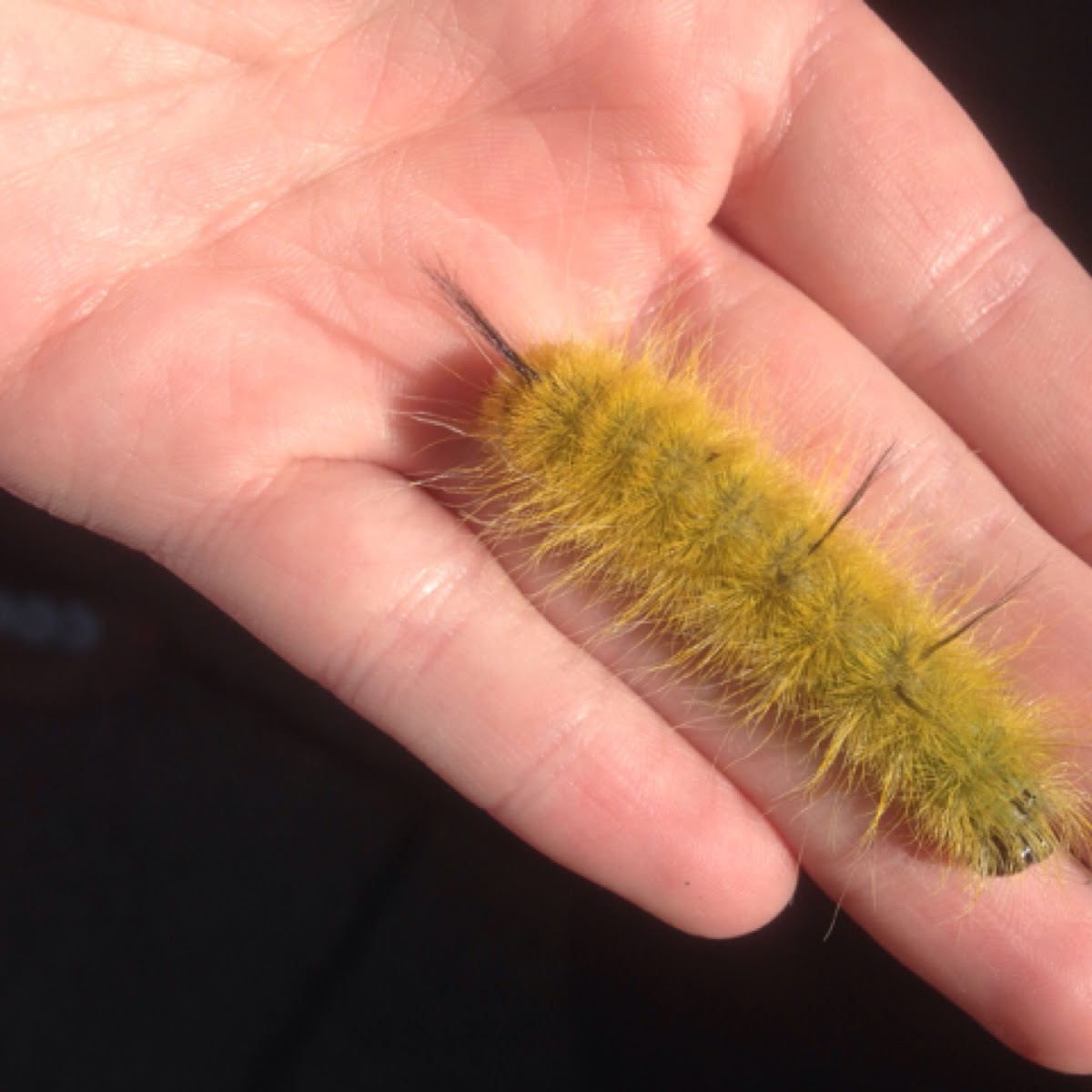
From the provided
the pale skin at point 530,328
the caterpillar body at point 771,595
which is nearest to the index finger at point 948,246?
the pale skin at point 530,328

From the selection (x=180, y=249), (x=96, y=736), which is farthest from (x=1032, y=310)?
(x=96, y=736)

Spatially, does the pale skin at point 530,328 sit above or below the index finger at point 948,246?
below

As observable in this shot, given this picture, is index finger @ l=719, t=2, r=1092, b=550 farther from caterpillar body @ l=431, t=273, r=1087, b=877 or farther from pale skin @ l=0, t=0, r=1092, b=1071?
caterpillar body @ l=431, t=273, r=1087, b=877

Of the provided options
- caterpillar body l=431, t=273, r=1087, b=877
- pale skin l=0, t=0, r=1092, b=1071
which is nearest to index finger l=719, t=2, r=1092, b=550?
pale skin l=0, t=0, r=1092, b=1071

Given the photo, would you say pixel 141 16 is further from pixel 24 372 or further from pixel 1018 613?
pixel 1018 613

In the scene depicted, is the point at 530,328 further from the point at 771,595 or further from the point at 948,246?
the point at 948,246

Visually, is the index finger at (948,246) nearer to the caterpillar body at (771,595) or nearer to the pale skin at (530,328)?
the pale skin at (530,328)

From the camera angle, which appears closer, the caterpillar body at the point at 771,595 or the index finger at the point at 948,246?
the caterpillar body at the point at 771,595
